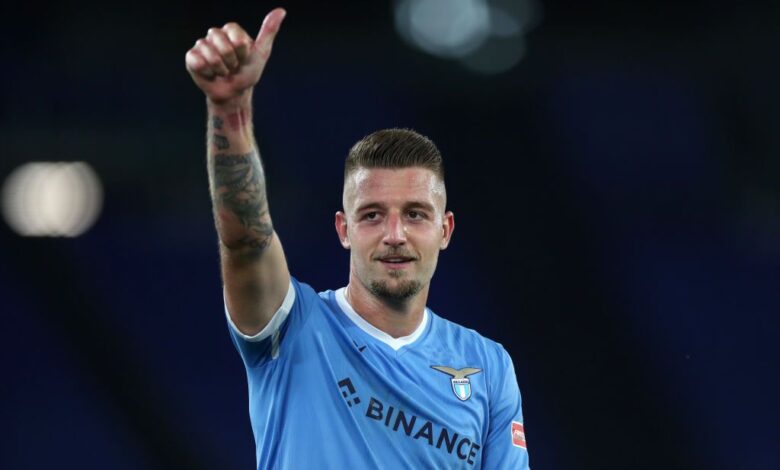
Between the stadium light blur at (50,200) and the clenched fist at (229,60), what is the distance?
403 cm

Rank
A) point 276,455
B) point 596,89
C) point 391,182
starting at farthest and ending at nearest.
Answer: point 596,89, point 391,182, point 276,455

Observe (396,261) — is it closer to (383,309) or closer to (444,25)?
(383,309)

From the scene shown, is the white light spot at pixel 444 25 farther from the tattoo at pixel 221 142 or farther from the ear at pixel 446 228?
the tattoo at pixel 221 142

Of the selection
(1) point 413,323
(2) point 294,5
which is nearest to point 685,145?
(2) point 294,5

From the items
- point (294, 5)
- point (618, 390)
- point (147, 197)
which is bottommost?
point (618, 390)

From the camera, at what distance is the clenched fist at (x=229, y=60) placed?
6.30 feet

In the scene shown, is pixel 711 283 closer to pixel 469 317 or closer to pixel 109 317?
pixel 469 317

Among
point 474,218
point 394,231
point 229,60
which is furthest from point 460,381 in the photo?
point 474,218

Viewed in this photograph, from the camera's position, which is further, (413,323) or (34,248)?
(34,248)

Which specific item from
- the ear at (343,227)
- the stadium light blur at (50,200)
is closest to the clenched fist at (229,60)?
the ear at (343,227)

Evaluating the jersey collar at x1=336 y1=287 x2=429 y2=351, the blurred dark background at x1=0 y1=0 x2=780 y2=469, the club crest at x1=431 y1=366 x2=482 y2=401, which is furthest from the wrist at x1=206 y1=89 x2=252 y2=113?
the blurred dark background at x1=0 y1=0 x2=780 y2=469

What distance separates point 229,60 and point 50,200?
164 inches

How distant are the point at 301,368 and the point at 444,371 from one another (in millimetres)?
409

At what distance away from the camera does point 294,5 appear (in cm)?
611
